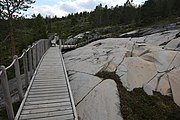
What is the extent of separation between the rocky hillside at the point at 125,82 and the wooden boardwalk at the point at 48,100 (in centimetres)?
74

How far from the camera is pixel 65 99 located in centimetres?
706

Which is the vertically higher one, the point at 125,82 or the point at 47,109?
the point at 47,109

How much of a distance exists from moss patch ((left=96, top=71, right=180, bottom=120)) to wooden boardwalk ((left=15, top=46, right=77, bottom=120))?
78.1 inches

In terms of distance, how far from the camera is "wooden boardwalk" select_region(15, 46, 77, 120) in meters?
6.01

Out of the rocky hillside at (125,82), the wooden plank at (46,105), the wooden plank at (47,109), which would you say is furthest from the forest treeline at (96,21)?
the wooden plank at (47,109)

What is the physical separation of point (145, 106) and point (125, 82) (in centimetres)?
165

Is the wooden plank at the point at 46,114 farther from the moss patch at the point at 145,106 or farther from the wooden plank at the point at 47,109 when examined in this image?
the moss patch at the point at 145,106

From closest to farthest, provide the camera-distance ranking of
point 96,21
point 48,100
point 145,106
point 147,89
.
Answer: point 48,100, point 145,106, point 147,89, point 96,21

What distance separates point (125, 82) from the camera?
9930 mm

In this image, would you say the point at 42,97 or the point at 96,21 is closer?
the point at 42,97

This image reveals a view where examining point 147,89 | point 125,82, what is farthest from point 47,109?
point 147,89

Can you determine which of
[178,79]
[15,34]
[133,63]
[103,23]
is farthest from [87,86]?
[103,23]

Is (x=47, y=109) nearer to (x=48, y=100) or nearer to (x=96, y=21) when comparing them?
(x=48, y=100)

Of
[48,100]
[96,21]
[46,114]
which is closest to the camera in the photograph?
[46,114]
